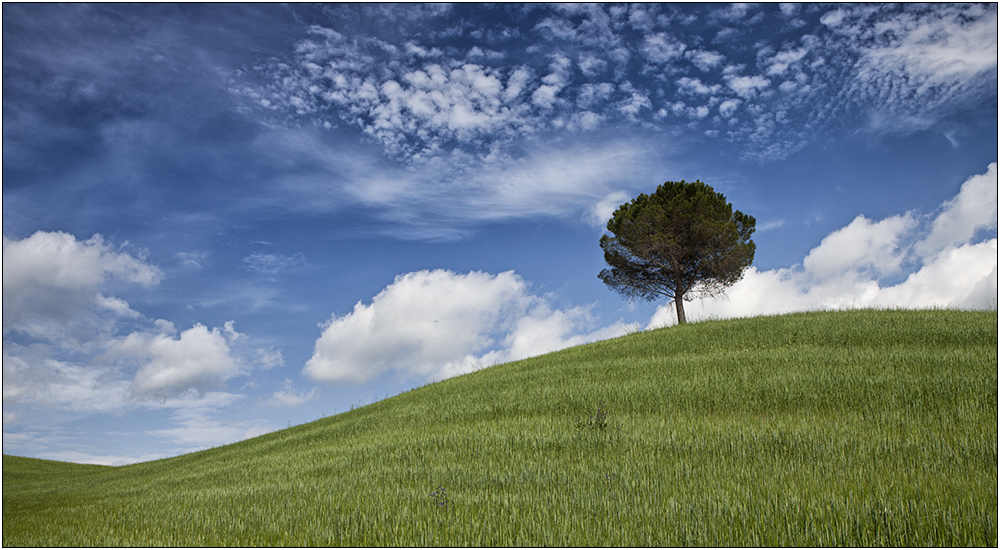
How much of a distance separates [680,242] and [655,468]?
28.4 m

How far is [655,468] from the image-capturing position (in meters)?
7.16

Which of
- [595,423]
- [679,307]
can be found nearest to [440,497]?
[595,423]

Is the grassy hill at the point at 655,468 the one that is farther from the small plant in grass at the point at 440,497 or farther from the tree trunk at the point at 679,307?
the tree trunk at the point at 679,307

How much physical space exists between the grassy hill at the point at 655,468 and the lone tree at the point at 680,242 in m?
16.9

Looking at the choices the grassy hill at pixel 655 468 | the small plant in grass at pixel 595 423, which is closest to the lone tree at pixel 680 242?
the grassy hill at pixel 655 468

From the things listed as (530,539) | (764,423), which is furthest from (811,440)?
(530,539)

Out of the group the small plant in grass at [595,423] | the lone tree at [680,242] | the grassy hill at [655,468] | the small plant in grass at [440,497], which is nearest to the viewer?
the grassy hill at [655,468]

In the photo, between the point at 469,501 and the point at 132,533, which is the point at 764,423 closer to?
the point at 469,501

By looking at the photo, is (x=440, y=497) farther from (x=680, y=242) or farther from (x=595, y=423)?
(x=680, y=242)

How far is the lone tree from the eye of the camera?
1298 inches

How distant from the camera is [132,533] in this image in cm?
634

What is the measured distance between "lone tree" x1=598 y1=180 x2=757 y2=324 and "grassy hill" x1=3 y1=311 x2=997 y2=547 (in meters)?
16.9

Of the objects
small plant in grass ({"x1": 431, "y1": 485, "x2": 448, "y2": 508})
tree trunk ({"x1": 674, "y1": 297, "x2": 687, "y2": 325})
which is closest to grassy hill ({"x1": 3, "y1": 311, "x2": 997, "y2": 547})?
small plant in grass ({"x1": 431, "y1": 485, "x2": 448, "y2": 508})

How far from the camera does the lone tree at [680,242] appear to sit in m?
33.0
